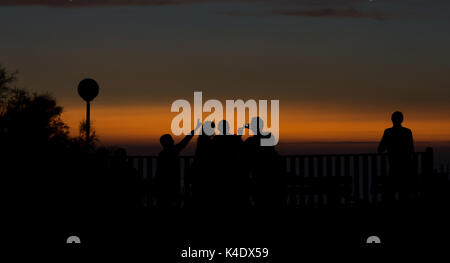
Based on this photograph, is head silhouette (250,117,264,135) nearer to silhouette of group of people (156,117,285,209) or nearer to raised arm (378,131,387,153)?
silhouette of group of people (156,117,285,209)

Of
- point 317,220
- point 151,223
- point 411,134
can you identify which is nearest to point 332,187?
point 317,220

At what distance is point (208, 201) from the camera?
13.5 m

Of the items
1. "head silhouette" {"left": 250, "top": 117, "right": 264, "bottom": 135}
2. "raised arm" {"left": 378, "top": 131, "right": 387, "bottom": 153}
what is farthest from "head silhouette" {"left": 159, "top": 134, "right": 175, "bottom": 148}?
"raised arm" {"left": 378, "top": 131, "right": 387, "bottom": 153}

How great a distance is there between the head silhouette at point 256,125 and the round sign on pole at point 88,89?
27.0 ft

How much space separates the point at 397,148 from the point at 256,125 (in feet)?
11.9

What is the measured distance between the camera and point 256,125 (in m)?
14.6

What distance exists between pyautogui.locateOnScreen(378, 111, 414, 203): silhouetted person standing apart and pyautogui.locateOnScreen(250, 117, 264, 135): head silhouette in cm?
320

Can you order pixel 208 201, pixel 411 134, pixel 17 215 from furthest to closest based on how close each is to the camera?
pixel 17 215
pixel 411 134
pixel 208 201

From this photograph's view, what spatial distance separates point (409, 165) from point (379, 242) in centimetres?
208

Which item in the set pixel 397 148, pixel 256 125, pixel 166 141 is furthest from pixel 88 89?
pixel 397 148

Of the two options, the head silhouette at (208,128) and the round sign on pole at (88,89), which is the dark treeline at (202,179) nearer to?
the head silhouette at (208,128)

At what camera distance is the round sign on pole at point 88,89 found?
71.5 feet

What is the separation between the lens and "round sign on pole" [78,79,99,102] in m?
21.8

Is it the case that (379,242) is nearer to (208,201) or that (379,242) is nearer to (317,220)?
(317,220)
